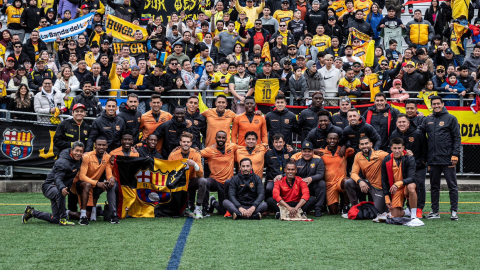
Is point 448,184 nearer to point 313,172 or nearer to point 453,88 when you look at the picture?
point 313,172

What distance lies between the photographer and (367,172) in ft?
34.6

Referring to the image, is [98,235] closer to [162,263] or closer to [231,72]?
[162,263]

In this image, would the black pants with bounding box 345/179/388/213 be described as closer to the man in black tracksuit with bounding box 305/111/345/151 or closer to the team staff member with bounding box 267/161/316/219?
the team staff member with bounding box 267/161/316/219

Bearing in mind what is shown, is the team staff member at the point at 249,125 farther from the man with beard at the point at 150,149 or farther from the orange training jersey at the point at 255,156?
the man with beard at the point at 150,149

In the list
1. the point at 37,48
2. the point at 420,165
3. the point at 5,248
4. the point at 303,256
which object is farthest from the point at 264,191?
the point at 37,48

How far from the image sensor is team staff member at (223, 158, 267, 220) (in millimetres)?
10281

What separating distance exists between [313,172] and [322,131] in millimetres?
895

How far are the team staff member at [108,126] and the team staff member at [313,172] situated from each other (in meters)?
3.07

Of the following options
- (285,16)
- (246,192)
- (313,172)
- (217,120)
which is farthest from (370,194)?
(285,16)

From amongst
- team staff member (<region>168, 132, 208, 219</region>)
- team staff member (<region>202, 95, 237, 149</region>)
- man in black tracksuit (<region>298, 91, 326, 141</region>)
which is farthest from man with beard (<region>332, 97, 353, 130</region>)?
team staff member (<region>168, 132, 208, 219</region>)

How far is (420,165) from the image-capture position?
10531 mm

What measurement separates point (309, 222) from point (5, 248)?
4670 millimetres

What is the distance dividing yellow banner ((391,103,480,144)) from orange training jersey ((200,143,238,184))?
4.92 meters

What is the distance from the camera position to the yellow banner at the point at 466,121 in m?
14.1
